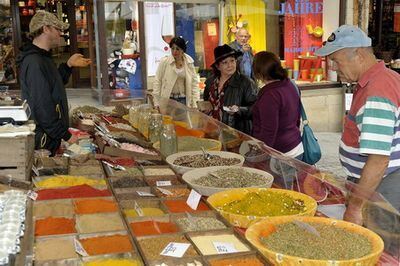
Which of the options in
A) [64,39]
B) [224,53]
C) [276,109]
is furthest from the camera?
[64,39]

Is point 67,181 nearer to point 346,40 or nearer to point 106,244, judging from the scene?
point 106,244

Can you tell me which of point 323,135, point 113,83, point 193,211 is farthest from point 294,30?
point 193,211

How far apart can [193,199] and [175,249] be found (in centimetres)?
62

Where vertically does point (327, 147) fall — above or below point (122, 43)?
below

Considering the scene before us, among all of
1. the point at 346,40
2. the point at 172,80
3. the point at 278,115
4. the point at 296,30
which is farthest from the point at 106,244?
the point at 296,30

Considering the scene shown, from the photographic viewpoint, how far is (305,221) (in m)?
2.37

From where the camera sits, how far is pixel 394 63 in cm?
963

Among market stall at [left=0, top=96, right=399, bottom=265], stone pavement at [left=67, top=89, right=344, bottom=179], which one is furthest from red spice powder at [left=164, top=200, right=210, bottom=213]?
stone pavement at [left=67, top=89, right=344, bottom=179]

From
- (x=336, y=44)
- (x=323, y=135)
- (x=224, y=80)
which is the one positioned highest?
(x=336, y=44)

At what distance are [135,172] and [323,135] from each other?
642 centimetres

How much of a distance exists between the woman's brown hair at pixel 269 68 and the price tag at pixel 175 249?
2.55m

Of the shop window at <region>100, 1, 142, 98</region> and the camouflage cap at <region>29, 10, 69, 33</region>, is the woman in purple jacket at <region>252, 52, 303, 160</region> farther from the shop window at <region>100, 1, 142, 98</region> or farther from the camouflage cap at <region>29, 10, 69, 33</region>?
the shop window at <region>100, 1, 142, 98</region>

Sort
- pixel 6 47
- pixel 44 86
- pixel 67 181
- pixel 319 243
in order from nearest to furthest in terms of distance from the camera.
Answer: pixel 319 243 → pixel 67 181 → pixel 44 86 → pixel 6 47

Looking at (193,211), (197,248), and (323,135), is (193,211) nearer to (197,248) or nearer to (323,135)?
(197,248)
